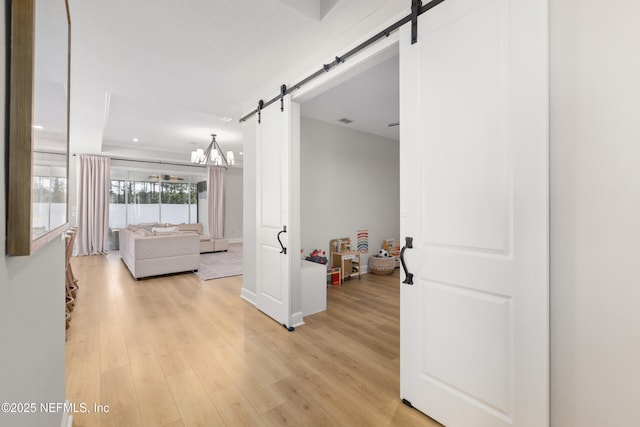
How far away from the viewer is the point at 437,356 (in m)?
1.56

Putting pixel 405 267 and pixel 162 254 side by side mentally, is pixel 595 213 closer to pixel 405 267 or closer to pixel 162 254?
pixel 405 267

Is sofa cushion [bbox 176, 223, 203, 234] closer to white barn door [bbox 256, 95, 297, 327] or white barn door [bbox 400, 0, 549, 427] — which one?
white barn door [bbox 256, 95, 297, 327]

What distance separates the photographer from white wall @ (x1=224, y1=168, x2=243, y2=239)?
9320 millimetres

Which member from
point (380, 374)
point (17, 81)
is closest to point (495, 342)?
point (380, 374)

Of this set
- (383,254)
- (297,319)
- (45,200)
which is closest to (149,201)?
(383,254)

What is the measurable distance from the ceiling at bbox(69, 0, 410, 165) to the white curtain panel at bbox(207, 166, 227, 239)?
15.1 feet

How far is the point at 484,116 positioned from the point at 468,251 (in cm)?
68

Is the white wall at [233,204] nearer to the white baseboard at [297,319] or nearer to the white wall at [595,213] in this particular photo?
the white baseboard at [297,319]

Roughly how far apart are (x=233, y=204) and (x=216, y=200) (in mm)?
644

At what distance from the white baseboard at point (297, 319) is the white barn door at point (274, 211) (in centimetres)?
9

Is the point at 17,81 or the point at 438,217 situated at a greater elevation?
the point at 17,81

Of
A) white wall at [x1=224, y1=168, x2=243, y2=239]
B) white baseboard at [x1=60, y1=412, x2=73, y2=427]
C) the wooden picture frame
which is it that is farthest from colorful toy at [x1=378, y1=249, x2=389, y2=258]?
white wall at [x1=224, y1=168, x2=243, y2=239]

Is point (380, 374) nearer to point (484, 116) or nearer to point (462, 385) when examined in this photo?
point (462, 385)

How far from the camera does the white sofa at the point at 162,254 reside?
4.61 m
